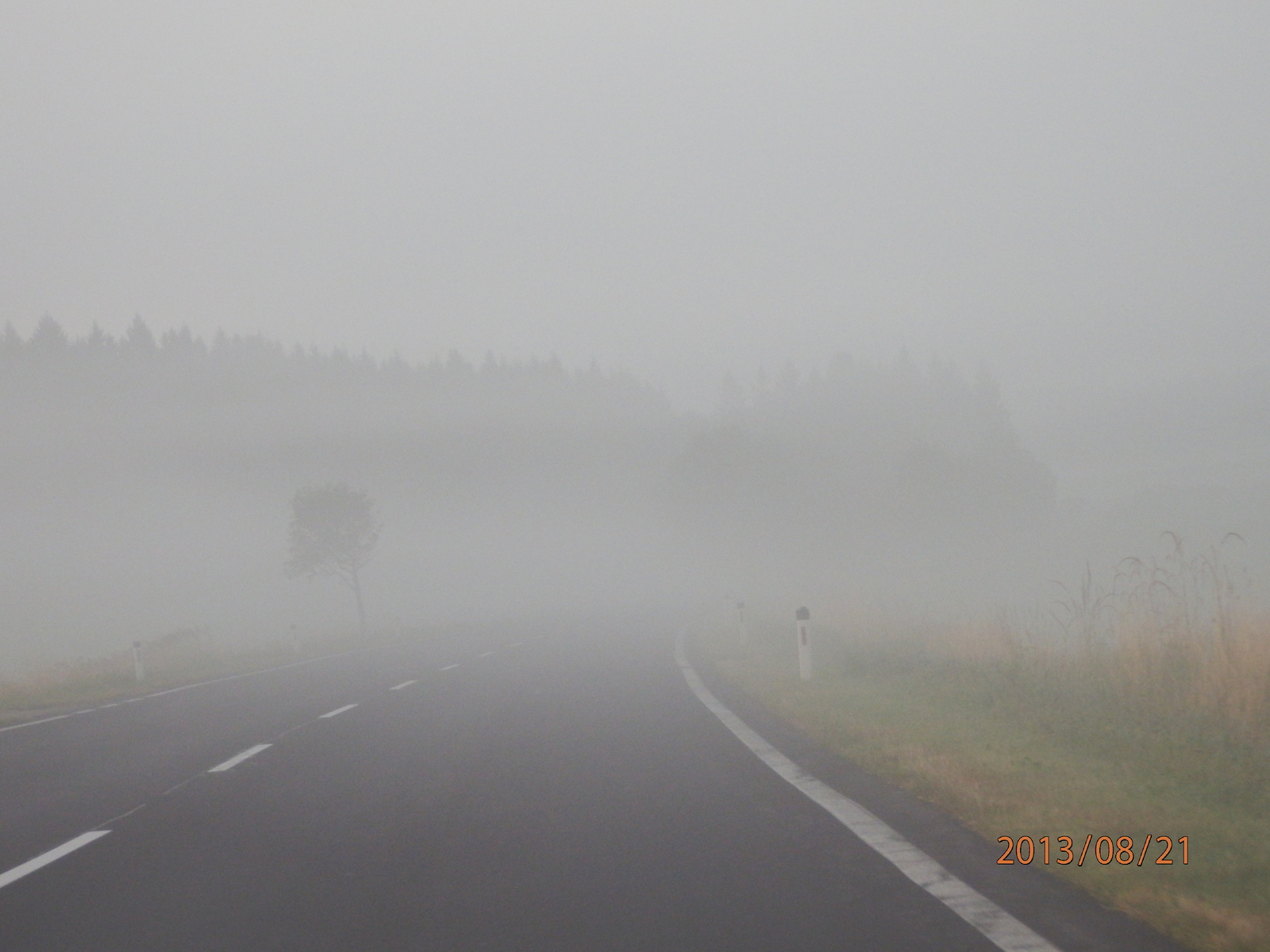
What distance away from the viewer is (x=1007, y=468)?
7575 cm

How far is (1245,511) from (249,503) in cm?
8385

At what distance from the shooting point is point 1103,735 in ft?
29.2

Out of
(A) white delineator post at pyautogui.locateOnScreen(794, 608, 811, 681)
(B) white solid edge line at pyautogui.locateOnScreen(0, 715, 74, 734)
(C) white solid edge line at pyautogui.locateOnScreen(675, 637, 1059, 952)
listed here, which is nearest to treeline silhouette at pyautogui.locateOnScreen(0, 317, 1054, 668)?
(B) white solid edge line at pyautogui.locateOnScreen(0, 715, 74, 734)

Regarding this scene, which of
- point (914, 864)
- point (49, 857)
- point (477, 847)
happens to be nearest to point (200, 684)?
point (49, 857)

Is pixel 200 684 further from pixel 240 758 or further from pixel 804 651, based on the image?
pixel 804 651

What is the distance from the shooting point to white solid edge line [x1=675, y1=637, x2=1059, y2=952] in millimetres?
4441

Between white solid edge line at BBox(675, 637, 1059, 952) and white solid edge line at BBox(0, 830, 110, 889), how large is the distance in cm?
469

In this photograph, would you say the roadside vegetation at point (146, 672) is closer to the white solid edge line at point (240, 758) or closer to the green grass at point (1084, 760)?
the white solid edge line at point (240, 758)

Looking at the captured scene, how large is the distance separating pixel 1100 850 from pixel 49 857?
5.95 meters

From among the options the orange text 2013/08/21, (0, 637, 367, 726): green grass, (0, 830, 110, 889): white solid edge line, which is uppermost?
(0, 830, 110, 889): white solid edge line

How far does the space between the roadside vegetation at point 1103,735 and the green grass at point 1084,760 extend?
2 cm

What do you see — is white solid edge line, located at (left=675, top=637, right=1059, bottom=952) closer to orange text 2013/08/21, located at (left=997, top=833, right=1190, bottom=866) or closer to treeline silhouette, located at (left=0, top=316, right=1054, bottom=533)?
orange text 2013/08/21, located at (left=997, top=833, right=1190, bottom=866)

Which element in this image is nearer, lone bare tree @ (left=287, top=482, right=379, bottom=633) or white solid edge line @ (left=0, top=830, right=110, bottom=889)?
white solid edge line @ (left=0, top=830, right=110, bottom=889)

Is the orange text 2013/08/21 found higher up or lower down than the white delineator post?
higher up
